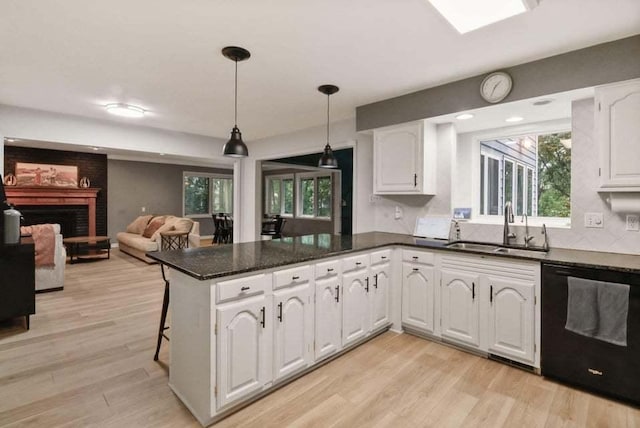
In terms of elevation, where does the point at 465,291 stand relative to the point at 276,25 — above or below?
below

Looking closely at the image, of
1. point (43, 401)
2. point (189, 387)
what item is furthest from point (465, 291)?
point (43, 401)

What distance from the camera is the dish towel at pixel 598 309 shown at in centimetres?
205

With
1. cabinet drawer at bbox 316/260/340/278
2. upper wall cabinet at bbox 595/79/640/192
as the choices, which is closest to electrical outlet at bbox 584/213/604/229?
upper wall cabinet at bbox 595/79/640/192

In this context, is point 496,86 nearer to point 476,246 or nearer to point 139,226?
point 476,246

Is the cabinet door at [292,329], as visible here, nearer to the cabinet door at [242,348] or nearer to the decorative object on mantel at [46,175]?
the cabinet door at [242,348]

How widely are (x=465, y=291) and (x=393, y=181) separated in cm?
135

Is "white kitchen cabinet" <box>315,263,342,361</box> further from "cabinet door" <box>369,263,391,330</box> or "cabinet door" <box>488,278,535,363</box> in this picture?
"cabinet door" <box>488,278,535,363</box>

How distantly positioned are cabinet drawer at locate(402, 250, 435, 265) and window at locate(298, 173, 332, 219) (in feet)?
22.0

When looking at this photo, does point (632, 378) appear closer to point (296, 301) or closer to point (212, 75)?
point (296, 301)

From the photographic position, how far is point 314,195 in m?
10.2

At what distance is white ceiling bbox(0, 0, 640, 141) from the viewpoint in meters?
1.94

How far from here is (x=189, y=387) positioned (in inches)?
79.6

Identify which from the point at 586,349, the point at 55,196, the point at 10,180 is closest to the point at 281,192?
the point at 55,196

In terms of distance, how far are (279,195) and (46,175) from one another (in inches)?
243
